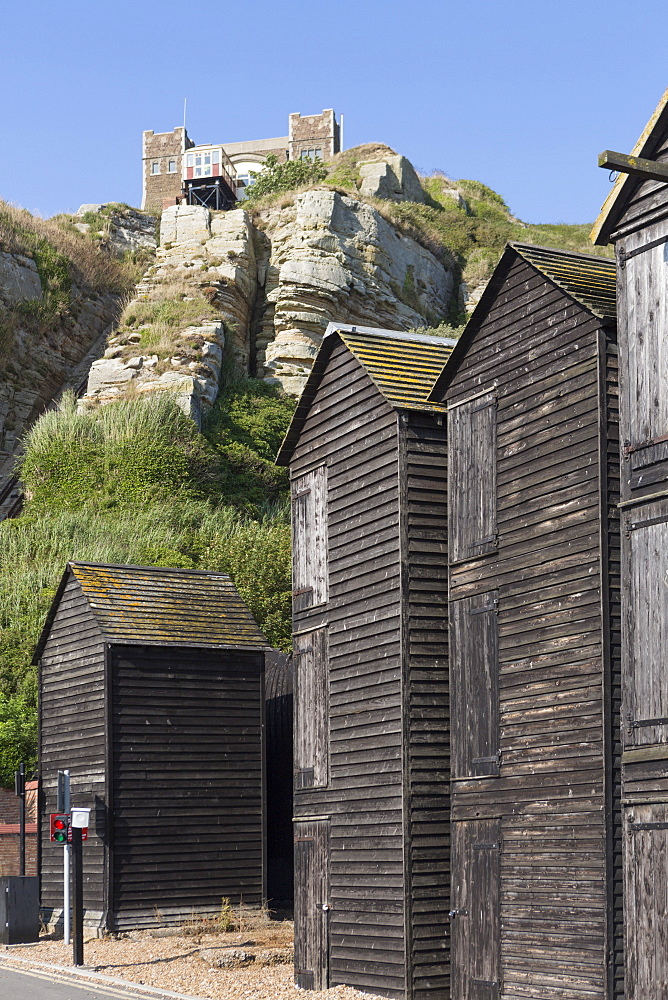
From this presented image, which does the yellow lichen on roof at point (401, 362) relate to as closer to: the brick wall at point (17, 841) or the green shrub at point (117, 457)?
the brick wall at point (17, 841)

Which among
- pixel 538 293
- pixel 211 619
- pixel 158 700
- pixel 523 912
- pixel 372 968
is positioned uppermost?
pixel 538 293

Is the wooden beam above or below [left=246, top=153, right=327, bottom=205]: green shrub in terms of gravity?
below

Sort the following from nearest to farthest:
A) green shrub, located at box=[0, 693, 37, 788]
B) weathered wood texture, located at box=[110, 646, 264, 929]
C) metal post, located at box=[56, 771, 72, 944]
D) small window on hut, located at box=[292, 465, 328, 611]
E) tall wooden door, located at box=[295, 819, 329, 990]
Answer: tall wooden door, located at box=[295, 819, 329, 990] → small window on hut, located at box=[292, 465, 328, 611] → metal post, located at box=[56, 771, 72, 944] → weathered wood texture, located at box=[110, 646, 264, 929] → green shrub, located at box=[0, 693, 37, 788]

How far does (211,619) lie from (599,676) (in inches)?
534

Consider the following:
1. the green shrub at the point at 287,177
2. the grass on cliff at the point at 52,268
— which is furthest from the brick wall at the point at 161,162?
the grass on cliff at the point at 52,268

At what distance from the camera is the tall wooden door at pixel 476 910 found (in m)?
14.1

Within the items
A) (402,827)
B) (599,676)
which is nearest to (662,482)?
(599,676)

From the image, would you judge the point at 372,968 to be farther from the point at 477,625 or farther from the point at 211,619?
the point at 211,619

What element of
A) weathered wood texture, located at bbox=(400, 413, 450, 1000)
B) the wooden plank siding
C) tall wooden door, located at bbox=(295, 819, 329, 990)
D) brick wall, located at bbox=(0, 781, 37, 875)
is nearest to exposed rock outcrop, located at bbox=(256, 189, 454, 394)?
brick wall, located at bbox=(0, 781, 37, 875)

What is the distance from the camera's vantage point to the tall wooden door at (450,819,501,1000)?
1407 centimetres

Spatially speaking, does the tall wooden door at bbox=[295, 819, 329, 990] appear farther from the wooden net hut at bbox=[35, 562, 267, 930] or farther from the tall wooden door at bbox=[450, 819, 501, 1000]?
the wooden net hut at bbox=[35, 562, 267, 930]

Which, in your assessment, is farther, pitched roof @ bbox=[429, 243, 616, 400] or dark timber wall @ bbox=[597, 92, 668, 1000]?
pitched roof @ bbox=[429, 243, 616, 400]

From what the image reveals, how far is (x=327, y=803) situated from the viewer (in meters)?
17.8

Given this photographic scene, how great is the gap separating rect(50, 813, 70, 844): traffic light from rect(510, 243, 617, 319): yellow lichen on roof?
11.7 metres
